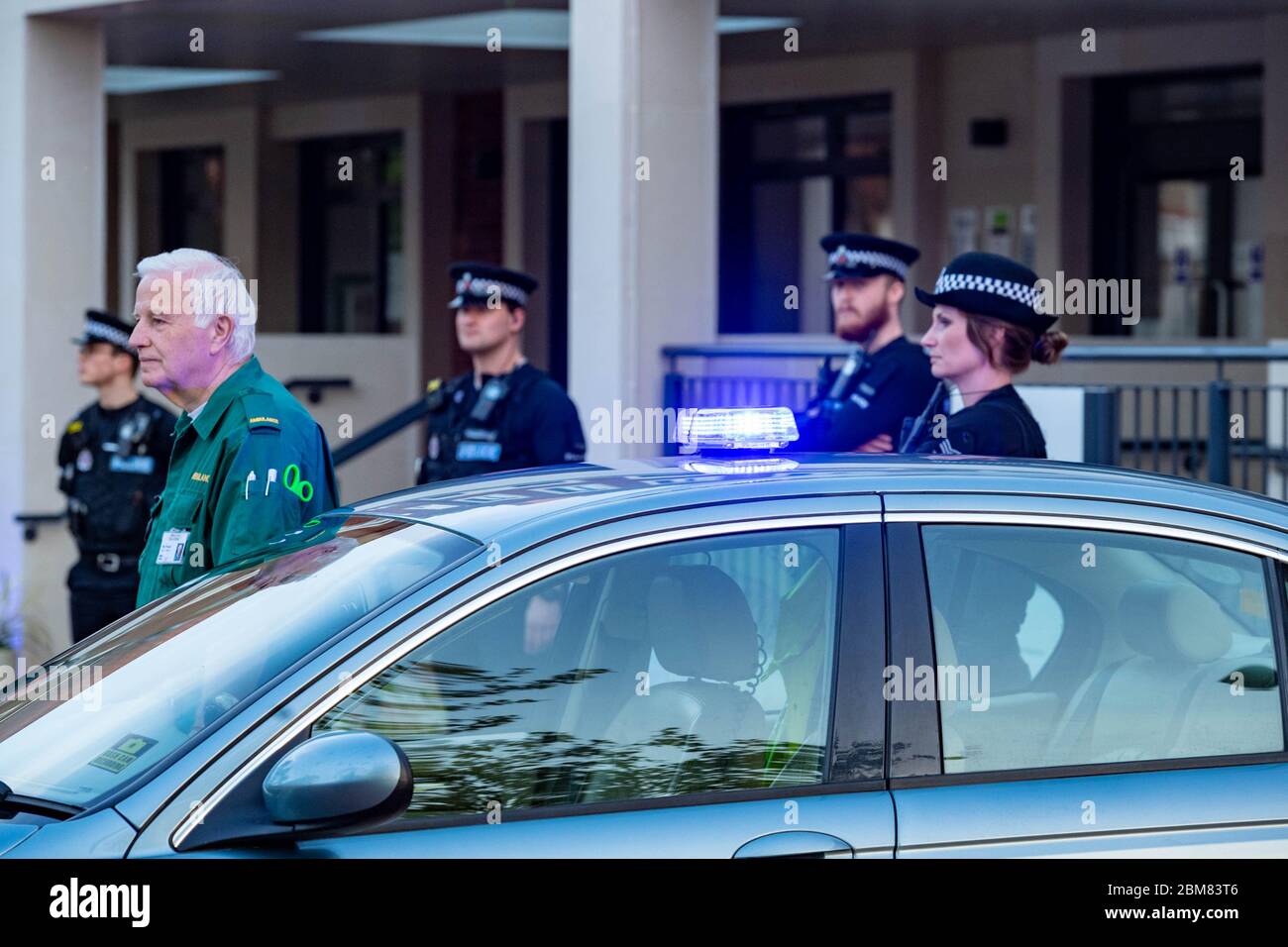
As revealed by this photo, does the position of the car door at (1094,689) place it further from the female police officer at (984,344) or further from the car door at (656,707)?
the female police officer at (984,344)

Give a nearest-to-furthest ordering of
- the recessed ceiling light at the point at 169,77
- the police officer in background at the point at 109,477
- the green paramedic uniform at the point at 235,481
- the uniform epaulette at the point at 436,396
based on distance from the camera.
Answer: the green paramedic uniform at the point at 235,481 → the uniform epaulette at the point at 436,396 → the police officer in background at the point at 109,477 → the recessed ceiling light at the point at 169,77

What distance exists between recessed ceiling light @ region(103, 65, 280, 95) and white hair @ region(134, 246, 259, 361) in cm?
913

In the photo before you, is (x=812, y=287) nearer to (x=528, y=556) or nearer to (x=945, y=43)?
(x=945, y=43)

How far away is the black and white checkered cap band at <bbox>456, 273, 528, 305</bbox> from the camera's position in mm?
7773

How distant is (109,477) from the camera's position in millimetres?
8109

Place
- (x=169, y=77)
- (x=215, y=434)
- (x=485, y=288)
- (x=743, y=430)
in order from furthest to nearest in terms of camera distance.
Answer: (x=169, y=77) < (x=485, y=288) < (x=215, y=434) < (x=743, y=430)

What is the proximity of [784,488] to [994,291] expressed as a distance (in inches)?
77.3

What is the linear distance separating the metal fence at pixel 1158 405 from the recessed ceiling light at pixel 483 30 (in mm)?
2738

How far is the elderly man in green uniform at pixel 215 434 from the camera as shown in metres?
4.29
